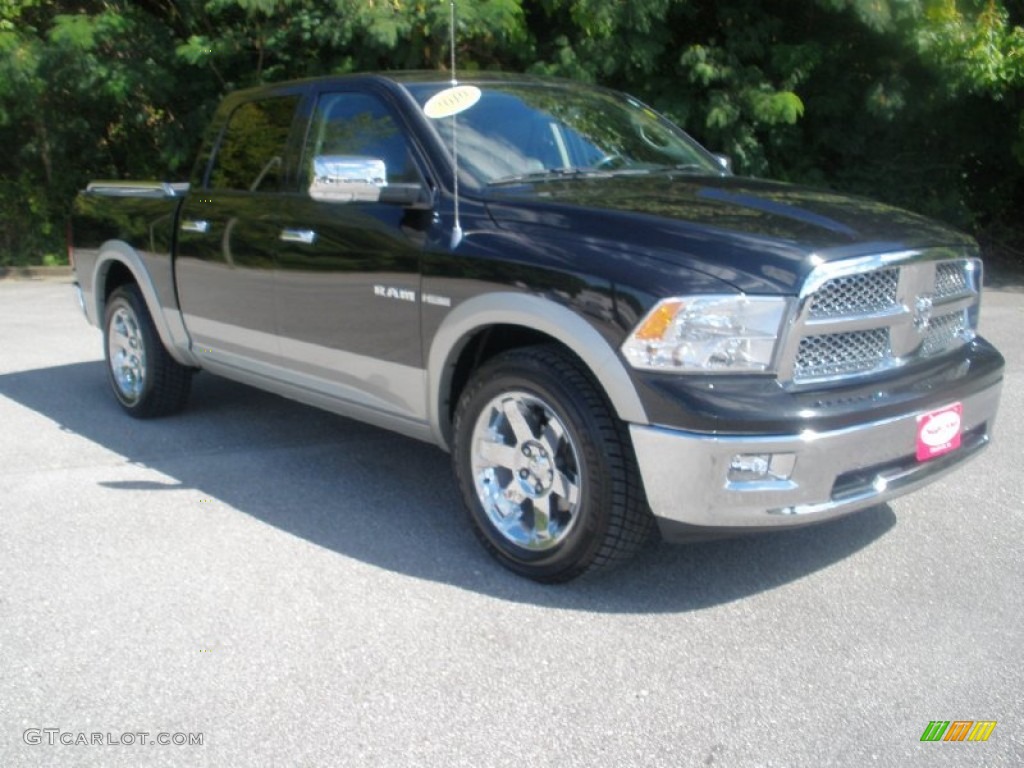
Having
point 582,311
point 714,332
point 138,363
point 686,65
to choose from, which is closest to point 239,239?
point 138,363

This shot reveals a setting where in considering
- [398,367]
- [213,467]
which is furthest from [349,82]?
[213,467]

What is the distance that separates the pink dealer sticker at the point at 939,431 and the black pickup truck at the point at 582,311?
1cm

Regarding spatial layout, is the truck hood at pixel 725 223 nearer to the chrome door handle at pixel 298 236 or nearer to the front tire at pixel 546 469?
the front tire at pixel 546 469

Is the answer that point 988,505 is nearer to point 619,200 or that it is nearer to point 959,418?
point 959,418

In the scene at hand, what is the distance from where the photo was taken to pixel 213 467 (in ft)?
18.5

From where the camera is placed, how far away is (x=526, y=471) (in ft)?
13.3

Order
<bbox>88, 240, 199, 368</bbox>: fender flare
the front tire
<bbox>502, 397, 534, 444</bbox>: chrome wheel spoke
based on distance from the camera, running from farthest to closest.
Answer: <bbox>88, 240, 199, 368</bbox>: fender flare
<bbox>502, 397, 534, 444</bbox>: chrome wheel spoke
the front tire

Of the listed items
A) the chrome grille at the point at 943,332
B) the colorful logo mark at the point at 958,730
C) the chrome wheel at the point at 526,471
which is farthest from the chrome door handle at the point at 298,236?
the colorful logo mark at the point at 958,730

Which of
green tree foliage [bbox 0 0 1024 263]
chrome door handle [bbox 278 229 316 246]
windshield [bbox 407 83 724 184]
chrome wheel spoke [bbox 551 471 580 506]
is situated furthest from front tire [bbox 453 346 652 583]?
green tree foliage [bbox 0 0 1024 263]

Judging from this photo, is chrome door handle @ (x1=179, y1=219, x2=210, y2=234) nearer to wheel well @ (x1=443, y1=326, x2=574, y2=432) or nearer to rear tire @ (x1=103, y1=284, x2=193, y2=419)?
rear tire @ (x1=103, y1=284, x2=193, y2=419)

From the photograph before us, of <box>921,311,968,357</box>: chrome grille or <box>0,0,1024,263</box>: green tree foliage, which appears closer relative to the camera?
<box>921,311,968,357</box>: chrome grille

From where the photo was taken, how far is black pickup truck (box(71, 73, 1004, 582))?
3.51m

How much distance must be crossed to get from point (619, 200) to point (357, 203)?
3.94ft

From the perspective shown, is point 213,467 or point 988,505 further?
point 213,467
